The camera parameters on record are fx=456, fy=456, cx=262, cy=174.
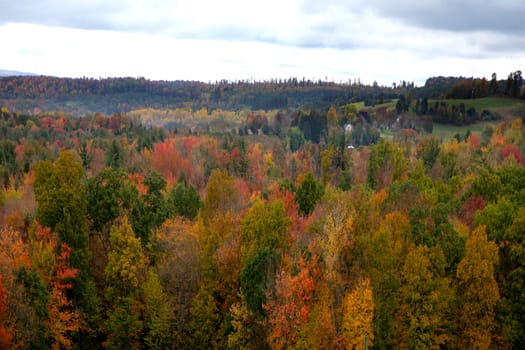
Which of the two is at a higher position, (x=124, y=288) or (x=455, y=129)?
(x=455, y=129)

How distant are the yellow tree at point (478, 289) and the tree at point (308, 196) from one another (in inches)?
871

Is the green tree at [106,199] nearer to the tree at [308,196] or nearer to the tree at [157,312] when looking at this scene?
the tree at [157,312]

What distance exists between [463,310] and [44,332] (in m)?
29.9

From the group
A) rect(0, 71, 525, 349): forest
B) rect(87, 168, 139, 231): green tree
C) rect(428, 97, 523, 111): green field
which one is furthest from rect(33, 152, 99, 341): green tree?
rect(428, 97, 523, 111): green field

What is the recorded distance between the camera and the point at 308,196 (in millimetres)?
51688

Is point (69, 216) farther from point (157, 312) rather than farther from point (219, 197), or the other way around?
point (219, 197)

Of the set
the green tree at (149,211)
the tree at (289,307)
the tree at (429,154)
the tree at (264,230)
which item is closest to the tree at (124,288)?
the green tree at (149,211)

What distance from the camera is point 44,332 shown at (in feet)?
109

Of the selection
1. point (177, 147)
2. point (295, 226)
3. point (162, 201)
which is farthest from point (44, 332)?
point (177, 147)

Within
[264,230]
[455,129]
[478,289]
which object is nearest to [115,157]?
[264,230]

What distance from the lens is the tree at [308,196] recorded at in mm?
51719

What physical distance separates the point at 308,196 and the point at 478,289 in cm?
2354

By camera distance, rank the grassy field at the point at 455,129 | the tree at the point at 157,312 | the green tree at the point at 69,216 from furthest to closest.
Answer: the grassy field at the point at 455,129, the green tree at the point at 69,216, the tree at the point at 157,312

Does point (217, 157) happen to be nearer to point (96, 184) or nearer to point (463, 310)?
point (96, 184)
